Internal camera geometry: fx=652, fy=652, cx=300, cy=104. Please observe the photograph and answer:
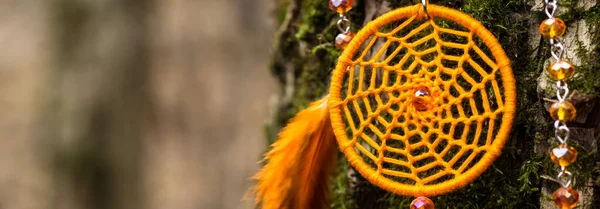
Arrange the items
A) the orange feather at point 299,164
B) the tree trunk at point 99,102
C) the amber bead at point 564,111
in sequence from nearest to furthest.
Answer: the amber bead at point 564,111 < the orange feather at point 299,164 < the tree trunk at point 99,102

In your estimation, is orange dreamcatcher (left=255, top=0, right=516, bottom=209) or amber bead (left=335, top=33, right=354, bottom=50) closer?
orange dreamcatcher (left=255, top=0, right=516, bottom=209)


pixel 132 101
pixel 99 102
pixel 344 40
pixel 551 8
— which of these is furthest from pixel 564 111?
pixel 99 102

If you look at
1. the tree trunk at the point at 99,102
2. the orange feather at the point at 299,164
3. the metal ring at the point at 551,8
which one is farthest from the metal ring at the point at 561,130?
the tree trunk at the point at 99,102

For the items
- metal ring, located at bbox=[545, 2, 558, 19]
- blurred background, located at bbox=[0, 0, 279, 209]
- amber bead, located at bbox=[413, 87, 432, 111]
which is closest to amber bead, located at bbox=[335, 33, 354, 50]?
amber bead, located at bbox=[413, 87, 432, 111]

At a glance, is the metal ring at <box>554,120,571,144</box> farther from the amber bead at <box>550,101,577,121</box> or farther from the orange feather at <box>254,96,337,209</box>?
the orange feather at <box>254,96,337,209</box>

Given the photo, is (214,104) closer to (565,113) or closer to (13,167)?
(13,167)

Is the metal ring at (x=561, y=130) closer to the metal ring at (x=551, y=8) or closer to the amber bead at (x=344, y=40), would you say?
the metal ring at (x=551, y=8)
